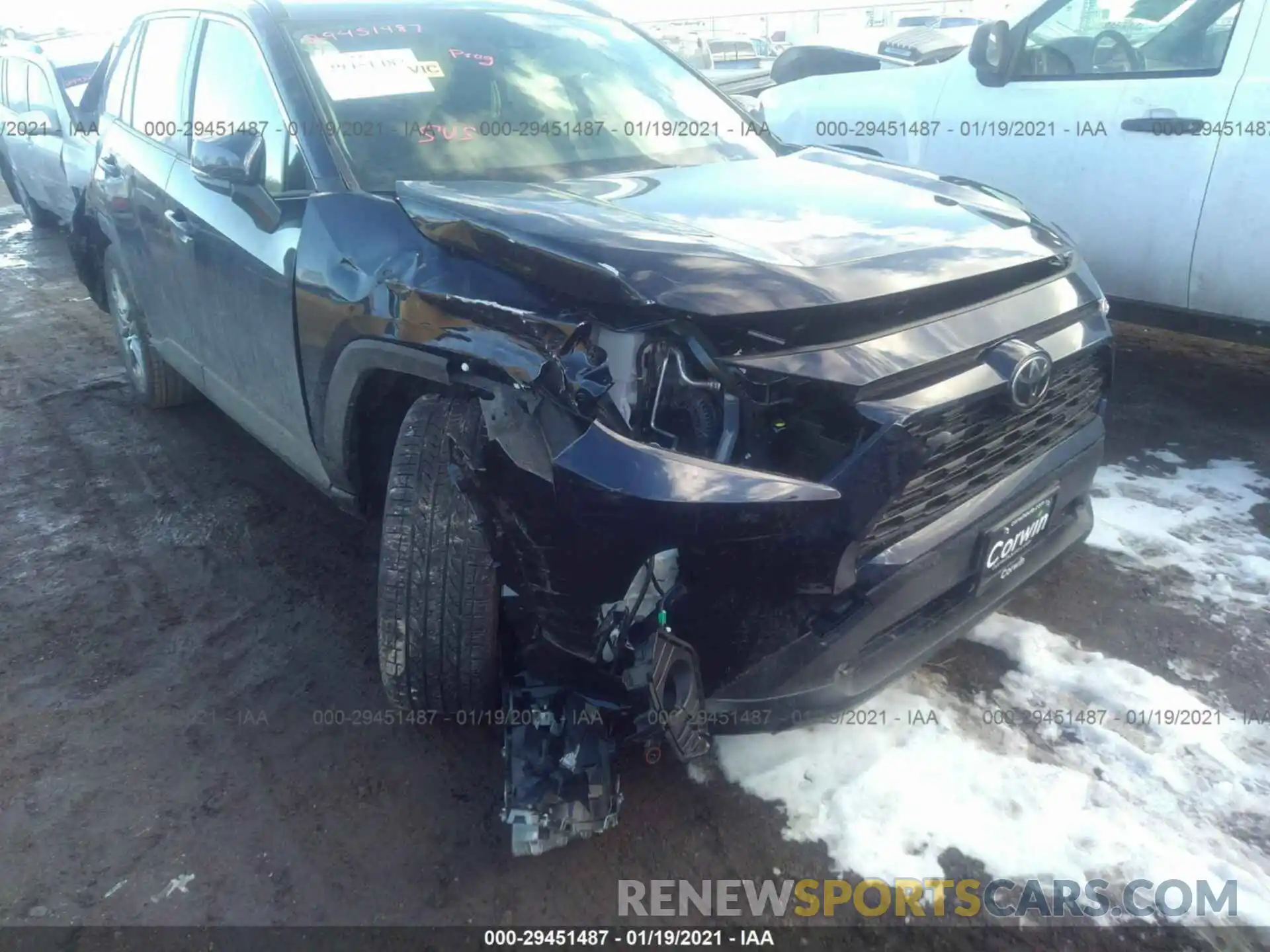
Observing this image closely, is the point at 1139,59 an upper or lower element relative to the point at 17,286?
upper

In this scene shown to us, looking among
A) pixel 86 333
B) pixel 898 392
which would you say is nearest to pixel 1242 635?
pixel 898 392

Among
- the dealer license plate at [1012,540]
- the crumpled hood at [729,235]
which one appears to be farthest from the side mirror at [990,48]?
the dealer license plate at [1012,540]

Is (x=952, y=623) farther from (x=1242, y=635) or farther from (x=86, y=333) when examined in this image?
(x=86, y=333)

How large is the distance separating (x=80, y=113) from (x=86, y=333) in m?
1.38

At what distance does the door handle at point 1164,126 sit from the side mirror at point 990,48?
2.27 ft

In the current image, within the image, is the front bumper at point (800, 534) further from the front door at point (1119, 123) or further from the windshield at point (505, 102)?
the front door at point (1119, 123)

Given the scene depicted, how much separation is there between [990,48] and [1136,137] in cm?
85

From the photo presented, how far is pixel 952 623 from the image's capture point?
7.51 ft

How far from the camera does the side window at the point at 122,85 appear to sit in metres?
4.26

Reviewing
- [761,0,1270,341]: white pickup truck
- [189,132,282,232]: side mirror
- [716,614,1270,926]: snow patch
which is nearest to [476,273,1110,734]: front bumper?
[716,614,1270,926]: snow patch

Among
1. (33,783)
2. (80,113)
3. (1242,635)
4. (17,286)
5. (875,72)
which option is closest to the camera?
(33,783)

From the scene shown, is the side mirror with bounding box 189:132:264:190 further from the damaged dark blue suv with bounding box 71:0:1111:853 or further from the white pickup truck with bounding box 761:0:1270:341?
the white pickup truck with bounding box 761:0:1270:341

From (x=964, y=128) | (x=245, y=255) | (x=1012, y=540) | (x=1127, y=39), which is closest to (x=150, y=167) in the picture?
(x=245, y=255)

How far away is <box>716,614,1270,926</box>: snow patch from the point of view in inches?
84.2
